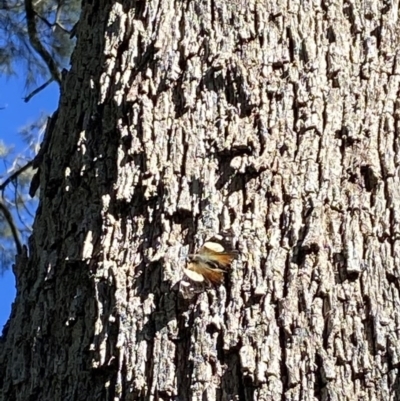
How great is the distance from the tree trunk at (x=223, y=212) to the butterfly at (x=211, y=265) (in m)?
0.02

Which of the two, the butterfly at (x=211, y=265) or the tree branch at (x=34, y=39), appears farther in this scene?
the tree branch at (x=34, y=39)

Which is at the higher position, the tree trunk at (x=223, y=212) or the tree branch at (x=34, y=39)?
the tree branch at (x=34, y=39)

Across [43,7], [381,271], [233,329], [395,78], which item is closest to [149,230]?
[233,329]

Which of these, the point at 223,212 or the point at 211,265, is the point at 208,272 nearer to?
the point at 211,265

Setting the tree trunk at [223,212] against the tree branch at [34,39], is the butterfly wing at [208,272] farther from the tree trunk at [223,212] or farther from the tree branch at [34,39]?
the tree branch at [34,39]

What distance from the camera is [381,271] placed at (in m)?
1.15

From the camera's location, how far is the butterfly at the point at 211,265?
3.83 feet

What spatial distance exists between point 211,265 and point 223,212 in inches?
4.1

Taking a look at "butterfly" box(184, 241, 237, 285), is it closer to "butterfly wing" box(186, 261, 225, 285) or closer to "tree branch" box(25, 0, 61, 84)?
"butterfly wing" box(186, 261, 225, 285)

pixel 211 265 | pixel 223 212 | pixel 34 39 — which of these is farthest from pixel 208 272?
pixel 34 39

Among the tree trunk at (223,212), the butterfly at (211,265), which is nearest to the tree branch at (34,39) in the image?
the tree trunk at (223,212)

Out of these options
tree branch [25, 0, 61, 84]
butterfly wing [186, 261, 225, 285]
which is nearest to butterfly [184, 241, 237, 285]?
butterfly wing [186, 261, 225, 285]

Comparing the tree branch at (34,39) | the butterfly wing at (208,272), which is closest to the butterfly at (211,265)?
the butterfly wing at (208,272)

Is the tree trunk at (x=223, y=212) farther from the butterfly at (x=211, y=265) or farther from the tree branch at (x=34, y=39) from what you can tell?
the tree branch at (x=34, y=39)
